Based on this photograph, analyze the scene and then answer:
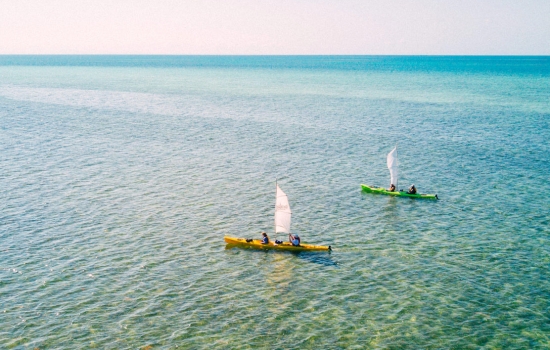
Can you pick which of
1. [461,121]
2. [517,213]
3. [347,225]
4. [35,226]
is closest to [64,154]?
[35,226]

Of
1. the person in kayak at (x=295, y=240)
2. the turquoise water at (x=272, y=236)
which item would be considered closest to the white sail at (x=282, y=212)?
the person in kayak at (x=295, y=240)

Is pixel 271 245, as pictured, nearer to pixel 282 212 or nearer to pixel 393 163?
pixel 282 212

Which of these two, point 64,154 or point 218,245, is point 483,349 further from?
point 64,154

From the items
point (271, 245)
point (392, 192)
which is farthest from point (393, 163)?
point (271, 245)

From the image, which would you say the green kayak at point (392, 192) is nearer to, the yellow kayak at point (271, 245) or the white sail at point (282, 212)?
the yellow kayak at point (271, 245)

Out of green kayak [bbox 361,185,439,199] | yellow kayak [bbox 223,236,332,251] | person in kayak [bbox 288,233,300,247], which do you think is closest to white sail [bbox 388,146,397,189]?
green kayak [bbox 361,185,439,199]

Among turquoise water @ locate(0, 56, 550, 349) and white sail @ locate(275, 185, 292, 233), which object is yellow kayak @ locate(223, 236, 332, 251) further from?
white sail @ locate(275, 185, 292, 233)
